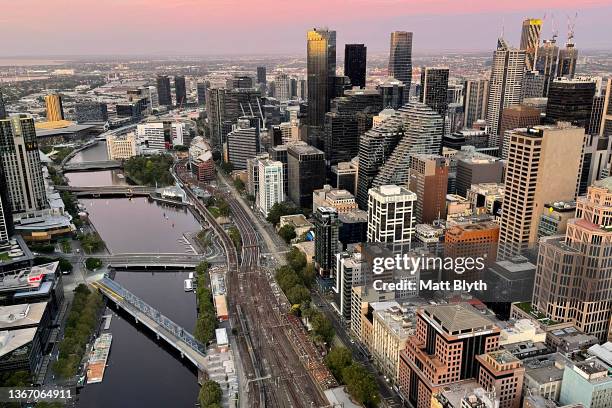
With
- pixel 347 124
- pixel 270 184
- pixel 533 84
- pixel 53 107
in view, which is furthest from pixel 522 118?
pixel 53 107

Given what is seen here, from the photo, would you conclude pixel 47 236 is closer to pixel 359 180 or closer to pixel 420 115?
pixel 359 180

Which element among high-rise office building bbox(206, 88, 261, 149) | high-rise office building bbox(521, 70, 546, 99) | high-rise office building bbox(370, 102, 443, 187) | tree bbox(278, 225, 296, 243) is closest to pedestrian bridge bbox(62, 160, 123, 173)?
high-rise office building bbox(206, 88, 261, 149)

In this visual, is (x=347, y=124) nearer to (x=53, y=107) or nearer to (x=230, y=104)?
(x=230, y=104)

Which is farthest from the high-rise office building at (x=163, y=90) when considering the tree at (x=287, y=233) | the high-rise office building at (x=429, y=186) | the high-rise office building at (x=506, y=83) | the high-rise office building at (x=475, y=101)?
the high-rise office building at (x=429, y=186)

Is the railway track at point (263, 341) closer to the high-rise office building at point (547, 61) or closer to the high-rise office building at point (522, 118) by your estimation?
the high-rise office building at point (522, 118)

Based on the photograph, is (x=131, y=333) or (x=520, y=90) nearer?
(x=131, y=333)

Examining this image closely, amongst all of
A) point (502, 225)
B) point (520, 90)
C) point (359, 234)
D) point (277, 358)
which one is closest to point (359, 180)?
point (359, 234)
